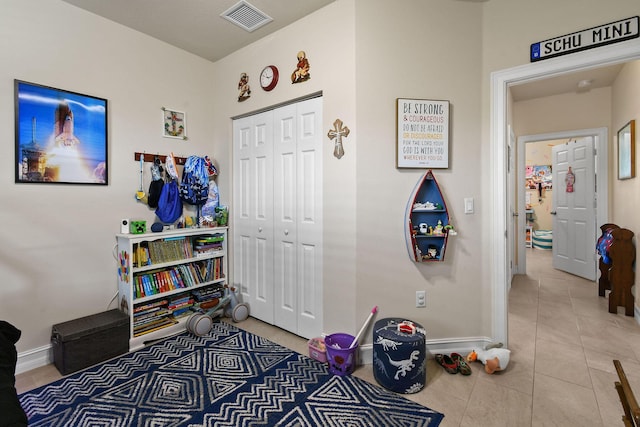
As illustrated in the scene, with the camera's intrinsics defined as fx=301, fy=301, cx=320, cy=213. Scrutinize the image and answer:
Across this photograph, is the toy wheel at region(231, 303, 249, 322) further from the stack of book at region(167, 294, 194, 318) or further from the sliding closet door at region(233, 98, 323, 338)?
the stack of book at region(167, 294, 194, 318)

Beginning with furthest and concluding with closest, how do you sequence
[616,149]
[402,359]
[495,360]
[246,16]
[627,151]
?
1. [616,149]
2. [627,151]
3. [246,16]
4. [495,360]
5. [402,359]

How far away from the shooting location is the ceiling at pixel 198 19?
7.66ft

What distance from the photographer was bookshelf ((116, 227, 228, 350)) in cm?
247

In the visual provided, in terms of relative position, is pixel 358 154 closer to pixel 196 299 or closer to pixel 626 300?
pixel 196 299

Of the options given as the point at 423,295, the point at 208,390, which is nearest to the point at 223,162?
the point at 208,390

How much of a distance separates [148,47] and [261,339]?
9.36 feet

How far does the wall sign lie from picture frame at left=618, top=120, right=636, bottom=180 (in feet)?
5.49

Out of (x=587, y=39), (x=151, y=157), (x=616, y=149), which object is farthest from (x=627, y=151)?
(x=151, y=157)

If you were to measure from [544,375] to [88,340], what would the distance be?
321cm

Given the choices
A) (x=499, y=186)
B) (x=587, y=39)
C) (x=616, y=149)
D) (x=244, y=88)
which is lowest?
(x=499, y=186)

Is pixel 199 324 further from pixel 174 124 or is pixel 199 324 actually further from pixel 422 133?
pixel 422 133

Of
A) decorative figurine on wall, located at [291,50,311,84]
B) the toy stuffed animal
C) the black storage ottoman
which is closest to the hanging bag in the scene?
the black storage ottoman

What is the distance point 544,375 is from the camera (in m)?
2.04

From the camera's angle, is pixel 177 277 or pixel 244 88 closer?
pixel 177 277
